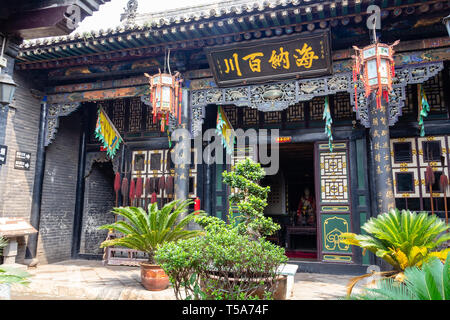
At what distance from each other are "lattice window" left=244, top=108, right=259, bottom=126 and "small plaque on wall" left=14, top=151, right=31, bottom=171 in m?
5.01

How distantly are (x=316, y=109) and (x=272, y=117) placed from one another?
3.26 feet

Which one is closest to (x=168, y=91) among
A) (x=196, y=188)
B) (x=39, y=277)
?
(x=196, y=188)

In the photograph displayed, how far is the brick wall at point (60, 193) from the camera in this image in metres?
8.08

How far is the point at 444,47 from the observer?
568cm

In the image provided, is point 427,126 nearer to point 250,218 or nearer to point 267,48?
point 267,48

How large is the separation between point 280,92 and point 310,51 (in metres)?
0.90

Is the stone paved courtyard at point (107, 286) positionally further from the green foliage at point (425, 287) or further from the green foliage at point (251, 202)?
the green foliage at point (425, 287)

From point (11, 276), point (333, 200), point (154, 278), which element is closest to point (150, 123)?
point (154, 278)

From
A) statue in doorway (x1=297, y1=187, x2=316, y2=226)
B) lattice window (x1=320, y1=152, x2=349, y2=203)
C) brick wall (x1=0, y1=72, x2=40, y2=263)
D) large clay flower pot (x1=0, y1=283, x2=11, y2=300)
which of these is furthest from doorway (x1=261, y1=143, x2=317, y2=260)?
large clay flower pot (x1=0, y1=283, x2=11, y2=300)

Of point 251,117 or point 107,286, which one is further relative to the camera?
Result: point 251,117

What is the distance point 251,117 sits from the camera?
316 inches

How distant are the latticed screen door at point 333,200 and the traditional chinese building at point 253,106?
0.07 feet

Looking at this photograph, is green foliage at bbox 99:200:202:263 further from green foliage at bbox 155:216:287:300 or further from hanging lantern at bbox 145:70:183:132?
green foliage at bbox 155:216:287:300

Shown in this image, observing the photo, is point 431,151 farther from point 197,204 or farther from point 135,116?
point 135,116
